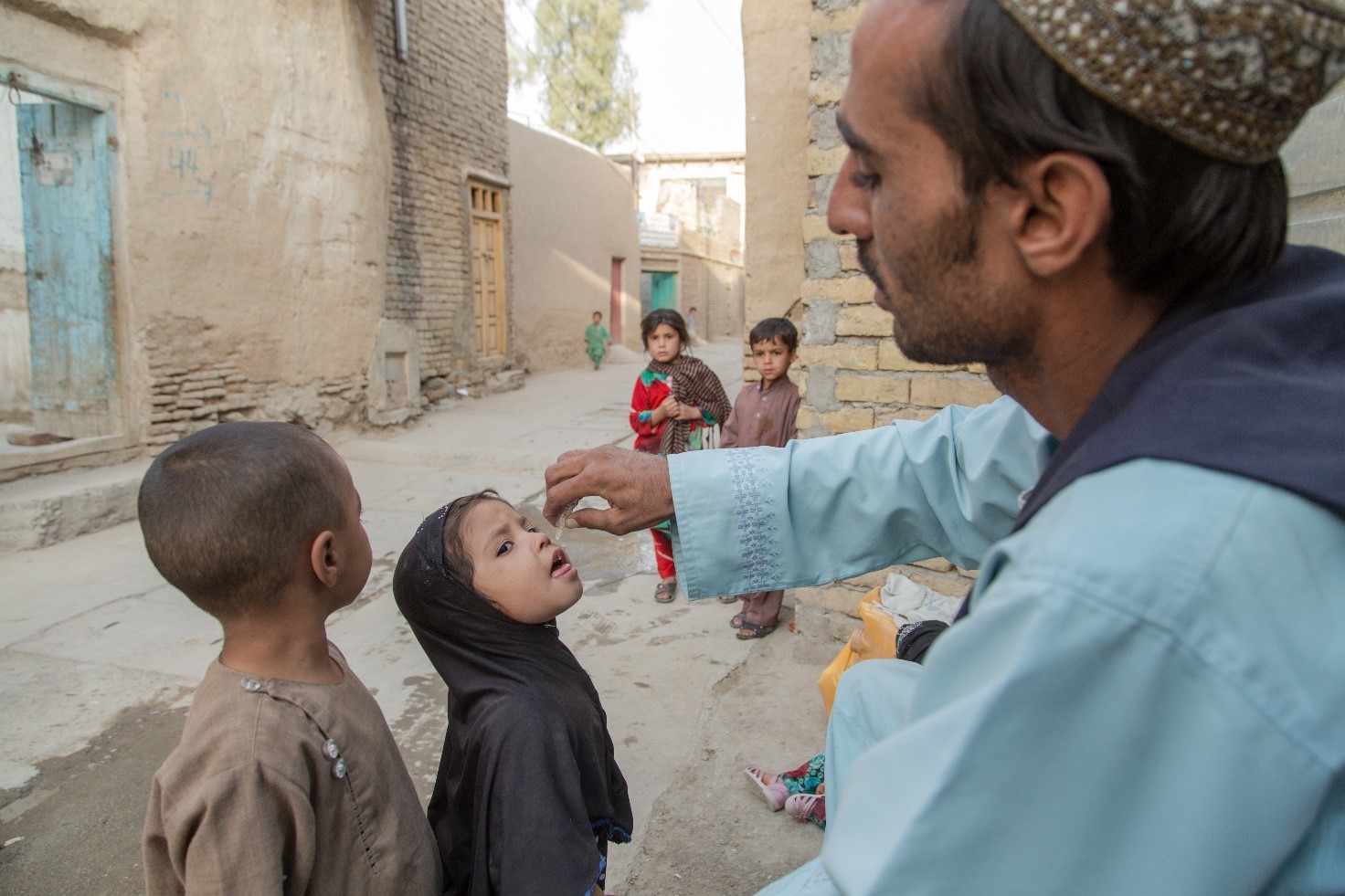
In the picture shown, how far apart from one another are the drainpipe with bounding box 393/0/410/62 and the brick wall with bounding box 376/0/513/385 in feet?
0.20

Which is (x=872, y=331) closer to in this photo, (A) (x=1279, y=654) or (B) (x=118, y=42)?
(A) (x=1279, y=654)

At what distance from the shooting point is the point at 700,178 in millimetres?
29891

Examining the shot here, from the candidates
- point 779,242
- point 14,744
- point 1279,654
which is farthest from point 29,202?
Result: point 1279,654

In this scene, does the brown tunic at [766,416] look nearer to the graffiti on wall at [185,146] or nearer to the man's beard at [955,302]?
the man's beard at [955,302]

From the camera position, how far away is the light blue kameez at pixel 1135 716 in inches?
24.6

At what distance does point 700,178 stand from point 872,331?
28055 mm

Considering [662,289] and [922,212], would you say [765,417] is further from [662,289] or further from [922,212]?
[662,289]

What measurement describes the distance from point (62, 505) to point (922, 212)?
5849mm

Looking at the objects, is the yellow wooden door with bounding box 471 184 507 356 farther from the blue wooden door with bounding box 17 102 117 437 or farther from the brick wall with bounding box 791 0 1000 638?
the brick wall with bounding box 791 0 1000 638

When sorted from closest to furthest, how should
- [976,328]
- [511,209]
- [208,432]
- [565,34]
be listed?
[976,328]
[208,432]
[511,209]
[565,34]

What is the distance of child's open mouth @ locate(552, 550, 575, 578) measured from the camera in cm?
167

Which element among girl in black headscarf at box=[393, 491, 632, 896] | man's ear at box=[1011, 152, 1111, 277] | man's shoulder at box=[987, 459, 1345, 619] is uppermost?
man's ear at box=[1011, 152, 1111, 277]

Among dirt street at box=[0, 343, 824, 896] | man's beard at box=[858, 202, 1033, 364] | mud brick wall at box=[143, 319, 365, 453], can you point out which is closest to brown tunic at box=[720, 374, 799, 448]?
dirt street at box=[0, 343, 824, 896]

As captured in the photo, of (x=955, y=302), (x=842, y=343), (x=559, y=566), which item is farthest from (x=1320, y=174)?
(x=559, y=566)
